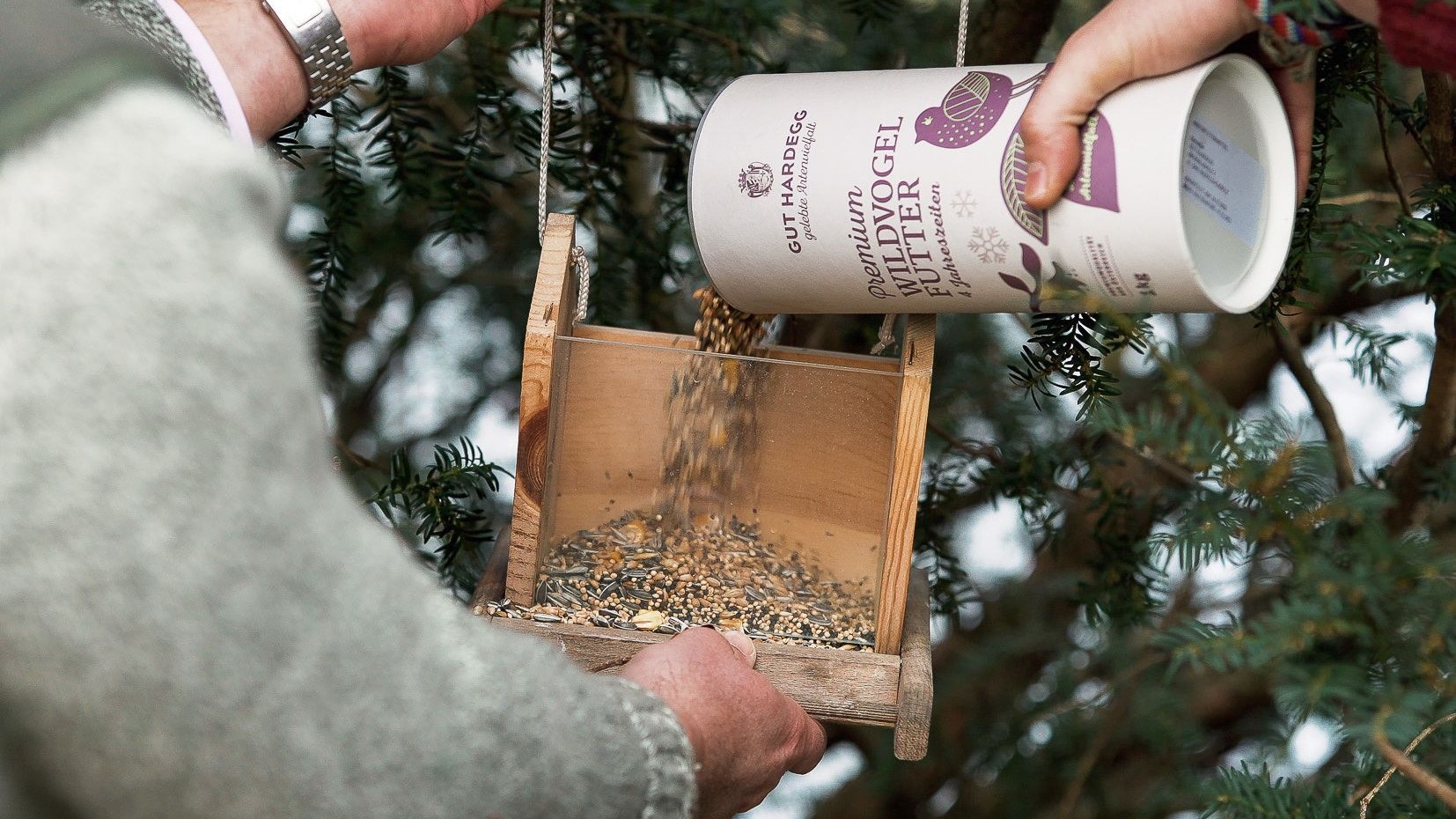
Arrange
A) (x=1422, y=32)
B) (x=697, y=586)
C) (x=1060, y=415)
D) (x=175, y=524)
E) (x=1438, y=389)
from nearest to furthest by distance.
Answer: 1. (x=175, y=524)
2. (x=1422, y=32)
3. (x=697, y=586)
4. (x=1438, y=389)
5. (x=1060, y=415)

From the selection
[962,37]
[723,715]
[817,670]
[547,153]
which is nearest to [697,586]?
[817,670]

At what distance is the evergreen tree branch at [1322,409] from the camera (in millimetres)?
1232

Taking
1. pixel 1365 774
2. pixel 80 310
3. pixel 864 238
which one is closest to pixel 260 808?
pixel 80 310

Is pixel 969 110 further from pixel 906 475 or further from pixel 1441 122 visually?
pixel 1441 122

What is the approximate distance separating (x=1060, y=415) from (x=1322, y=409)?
602mm

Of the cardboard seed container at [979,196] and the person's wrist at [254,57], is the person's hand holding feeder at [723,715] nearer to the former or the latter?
the cardboard seed container at [979,196]

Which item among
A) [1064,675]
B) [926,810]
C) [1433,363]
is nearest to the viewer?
[1433,363]

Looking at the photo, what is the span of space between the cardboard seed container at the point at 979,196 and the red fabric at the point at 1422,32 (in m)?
0.10

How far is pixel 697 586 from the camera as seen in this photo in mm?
1037

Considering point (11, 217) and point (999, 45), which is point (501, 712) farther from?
point (999, 45)

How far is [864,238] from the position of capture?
2.89ft

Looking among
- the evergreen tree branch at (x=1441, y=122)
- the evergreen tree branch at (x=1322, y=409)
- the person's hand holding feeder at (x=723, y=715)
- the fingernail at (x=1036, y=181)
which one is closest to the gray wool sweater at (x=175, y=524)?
the person's hand holding feeder at (x=723, y=715)

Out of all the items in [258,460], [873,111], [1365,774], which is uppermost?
[873,111]

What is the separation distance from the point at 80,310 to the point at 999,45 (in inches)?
41.4
